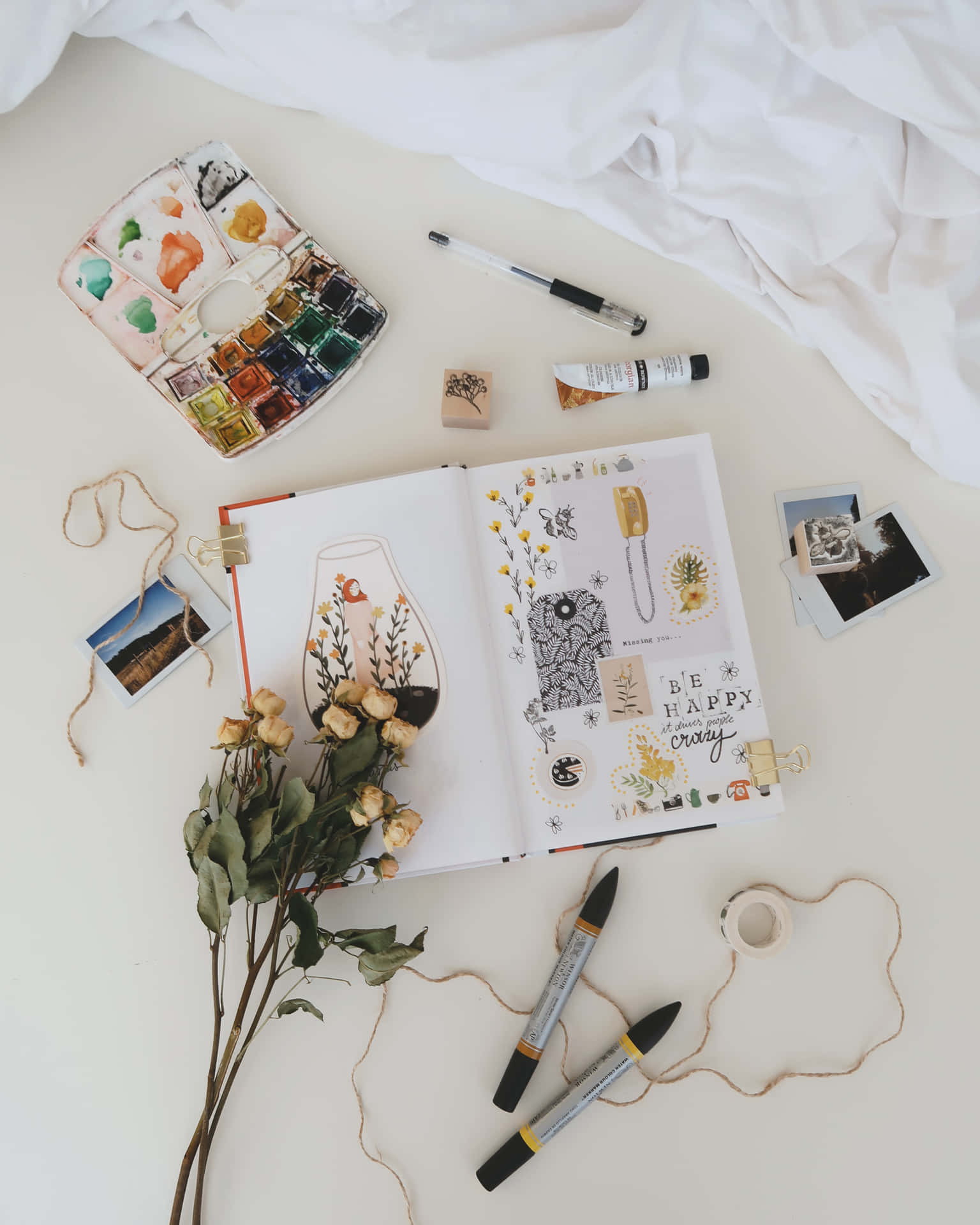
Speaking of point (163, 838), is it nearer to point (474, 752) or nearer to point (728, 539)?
point (474, 752)

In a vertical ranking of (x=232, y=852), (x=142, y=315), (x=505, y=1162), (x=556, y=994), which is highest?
(x=142, y=315)

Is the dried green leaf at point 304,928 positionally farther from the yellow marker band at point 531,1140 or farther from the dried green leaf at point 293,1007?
the yellow marker band at point 531,1140

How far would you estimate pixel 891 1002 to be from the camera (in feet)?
2.57

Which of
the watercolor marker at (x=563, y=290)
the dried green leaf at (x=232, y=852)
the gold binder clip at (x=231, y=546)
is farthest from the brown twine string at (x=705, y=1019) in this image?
the watercolor marker at (x=563, y=290)

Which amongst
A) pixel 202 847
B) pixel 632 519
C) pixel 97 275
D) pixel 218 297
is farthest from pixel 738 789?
pixel 97 275

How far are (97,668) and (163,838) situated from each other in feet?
0.60

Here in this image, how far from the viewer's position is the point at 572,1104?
29.7 inches

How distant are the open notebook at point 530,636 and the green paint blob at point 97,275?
27cm

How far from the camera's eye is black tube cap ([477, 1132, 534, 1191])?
2.47ft

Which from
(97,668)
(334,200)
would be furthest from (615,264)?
(97,668)

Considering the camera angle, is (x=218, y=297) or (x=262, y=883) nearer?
(x=262, y=883)

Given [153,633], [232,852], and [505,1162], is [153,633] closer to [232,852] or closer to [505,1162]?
[232,852]

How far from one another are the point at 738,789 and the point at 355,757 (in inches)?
14.6

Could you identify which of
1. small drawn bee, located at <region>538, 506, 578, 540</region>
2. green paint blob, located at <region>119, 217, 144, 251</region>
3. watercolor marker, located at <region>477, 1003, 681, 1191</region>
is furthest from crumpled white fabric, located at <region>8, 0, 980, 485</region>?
watercolor marker, located at <region>477, 1003, 681, 1191</region>
